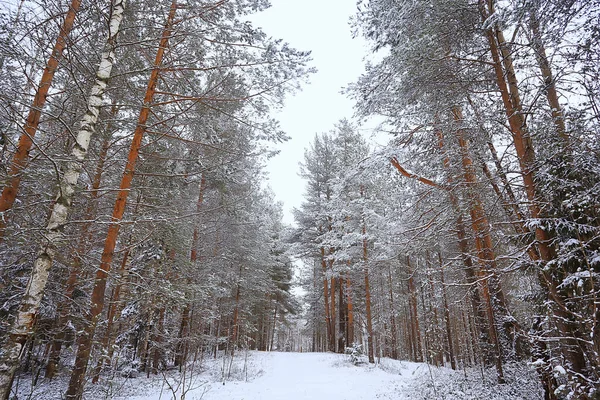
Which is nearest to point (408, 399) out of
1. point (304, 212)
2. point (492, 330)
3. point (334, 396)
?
point (334, 396)

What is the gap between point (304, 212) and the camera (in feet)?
71.3

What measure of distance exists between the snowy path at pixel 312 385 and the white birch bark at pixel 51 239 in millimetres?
5071

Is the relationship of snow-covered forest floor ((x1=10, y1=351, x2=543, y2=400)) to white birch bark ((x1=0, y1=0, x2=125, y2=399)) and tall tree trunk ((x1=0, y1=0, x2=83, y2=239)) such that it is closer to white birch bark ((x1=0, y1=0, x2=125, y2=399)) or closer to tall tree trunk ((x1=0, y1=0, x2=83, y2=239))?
white birch bark ((x1=0, y1=0, x2=125, y2=399))

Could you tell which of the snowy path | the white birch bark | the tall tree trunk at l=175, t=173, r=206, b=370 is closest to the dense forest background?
the white birch bark

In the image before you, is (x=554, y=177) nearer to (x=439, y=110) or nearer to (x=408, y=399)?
(x=439, y=110)

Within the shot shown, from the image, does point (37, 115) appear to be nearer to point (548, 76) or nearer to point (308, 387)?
point (548, 76)

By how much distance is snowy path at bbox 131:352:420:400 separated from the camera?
7.96 metres

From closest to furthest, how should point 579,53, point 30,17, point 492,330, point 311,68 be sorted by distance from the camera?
point 579,53
point 30,17
point 311,68
point 492,330

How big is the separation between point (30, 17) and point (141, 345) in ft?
36.9

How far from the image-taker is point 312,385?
9383 millimetres

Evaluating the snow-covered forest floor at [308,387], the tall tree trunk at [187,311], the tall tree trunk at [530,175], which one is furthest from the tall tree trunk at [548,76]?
the tall tree trunk at [187,311]

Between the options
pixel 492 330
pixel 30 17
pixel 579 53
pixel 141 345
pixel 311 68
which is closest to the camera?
pixel 579 53

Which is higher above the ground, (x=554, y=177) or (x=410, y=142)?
(x=410, y=142)

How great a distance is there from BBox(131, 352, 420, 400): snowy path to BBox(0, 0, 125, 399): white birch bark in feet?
16.6
